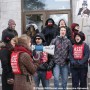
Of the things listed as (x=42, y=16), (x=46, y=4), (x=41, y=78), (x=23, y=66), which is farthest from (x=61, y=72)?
(x=46, y=4)

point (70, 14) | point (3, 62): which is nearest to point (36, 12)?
point (70, 14)

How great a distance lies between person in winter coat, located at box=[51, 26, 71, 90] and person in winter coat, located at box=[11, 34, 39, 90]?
2.71 metres

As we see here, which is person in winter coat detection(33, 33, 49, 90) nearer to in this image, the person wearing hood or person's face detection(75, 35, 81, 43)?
person's face detection(75, 35, 81, 43)

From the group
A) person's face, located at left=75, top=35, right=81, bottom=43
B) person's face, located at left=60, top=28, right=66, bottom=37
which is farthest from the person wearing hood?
person's face, located at left=75, top=35, right=81, bottom=43

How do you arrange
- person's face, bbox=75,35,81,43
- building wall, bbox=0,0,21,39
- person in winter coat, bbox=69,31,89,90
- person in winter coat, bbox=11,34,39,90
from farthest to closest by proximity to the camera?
building wall, bbox=0,0,21,39 < person's face, bbox=75,35,81,43 < person in winter coat, bbox=69,31,89,90 < person in winter coat, bbox=11,34,39,90

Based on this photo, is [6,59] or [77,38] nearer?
[6,59]

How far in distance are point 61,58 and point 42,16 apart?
4.12m

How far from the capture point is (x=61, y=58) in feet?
34.3

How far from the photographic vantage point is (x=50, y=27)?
12.0 meters

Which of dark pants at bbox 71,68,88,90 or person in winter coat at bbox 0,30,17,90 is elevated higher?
person in winter coat at bbox 0,30,17,90

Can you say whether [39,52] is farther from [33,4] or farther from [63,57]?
[33,4]

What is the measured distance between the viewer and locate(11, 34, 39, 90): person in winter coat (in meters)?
7.62

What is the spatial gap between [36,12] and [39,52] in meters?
4.67

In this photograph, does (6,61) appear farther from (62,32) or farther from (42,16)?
(42,16)
